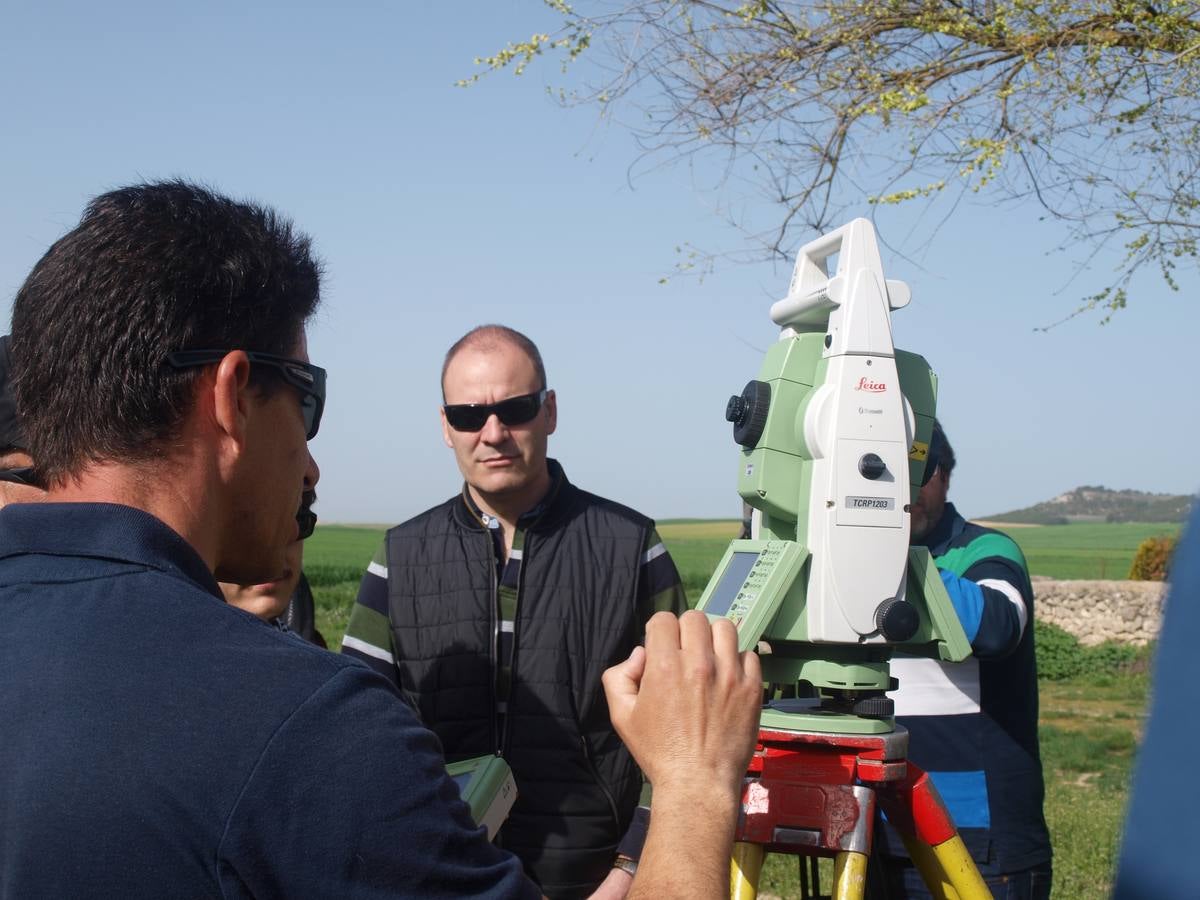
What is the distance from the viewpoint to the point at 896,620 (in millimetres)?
2326

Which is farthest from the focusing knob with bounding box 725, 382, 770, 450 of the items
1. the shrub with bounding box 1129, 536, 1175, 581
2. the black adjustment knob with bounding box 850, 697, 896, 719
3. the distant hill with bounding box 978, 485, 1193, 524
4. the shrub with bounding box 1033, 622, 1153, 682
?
the distant hill with bounding box 978, 485, 1193, 524

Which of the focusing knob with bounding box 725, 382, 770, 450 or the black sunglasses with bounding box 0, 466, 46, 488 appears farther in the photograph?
the focusing knob with bounding box 725, 382, 770, 450

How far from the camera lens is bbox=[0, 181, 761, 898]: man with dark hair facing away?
1.17 m

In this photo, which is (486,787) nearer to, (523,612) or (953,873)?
(953,873)

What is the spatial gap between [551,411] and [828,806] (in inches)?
76.8

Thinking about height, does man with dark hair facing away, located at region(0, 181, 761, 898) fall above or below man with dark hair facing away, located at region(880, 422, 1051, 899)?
above

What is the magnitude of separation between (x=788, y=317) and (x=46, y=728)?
195 cm

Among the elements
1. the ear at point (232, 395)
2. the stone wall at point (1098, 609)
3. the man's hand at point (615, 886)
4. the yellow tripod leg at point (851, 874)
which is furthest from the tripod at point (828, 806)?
the stone wall at point (1098, 609)

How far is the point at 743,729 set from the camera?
4.93 feet

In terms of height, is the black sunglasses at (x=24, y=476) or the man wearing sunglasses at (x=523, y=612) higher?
the black sunglasses at (x=24, y=476)

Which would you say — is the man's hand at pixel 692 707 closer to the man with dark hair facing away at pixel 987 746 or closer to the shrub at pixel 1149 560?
the man with dark hair facing away at pixel 987 746

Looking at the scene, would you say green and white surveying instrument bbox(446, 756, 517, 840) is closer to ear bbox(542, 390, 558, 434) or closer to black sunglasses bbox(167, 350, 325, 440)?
black sunglasses bbox(167, 350, 325, 440)

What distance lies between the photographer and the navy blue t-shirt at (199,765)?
3.82 ft

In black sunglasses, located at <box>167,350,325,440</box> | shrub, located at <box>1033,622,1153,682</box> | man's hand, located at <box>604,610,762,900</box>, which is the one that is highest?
black sunglasses, located at <box>167,350,325,440</box>
